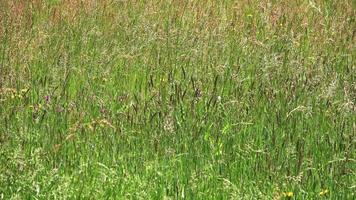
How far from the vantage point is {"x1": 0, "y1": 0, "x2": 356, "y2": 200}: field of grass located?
11.6 ft

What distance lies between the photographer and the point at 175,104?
4195 mm

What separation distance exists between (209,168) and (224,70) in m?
1.33

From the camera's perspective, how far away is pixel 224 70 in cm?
496

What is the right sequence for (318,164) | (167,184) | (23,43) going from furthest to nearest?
1. (23,43)
2. (318,164)
3. (167,184)

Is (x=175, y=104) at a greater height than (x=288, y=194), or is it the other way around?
(x=175, y=104)

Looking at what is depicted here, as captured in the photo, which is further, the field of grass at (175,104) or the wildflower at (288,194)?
the field of grass at (175,104)

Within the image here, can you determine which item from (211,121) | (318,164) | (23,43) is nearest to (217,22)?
(23,43)

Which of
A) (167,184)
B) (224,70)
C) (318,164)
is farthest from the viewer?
(224,70)

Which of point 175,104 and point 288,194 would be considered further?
point 175,104

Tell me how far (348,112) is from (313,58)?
1.20m

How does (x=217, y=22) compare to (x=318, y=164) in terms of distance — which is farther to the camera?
(x=217, y=22)

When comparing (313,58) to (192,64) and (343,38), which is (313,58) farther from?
(192,64)

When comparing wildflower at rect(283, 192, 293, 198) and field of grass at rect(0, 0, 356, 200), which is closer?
wildflower at rect(283, 192, 293, 198)

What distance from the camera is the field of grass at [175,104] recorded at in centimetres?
355
